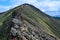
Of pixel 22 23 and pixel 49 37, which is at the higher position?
pixel 22 23

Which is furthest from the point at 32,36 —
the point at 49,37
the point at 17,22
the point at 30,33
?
the point at 49,37

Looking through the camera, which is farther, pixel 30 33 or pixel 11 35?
pixel 30 33

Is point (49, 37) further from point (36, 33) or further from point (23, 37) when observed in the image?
point (23, 37)

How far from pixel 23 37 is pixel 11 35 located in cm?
627

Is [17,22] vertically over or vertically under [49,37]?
over

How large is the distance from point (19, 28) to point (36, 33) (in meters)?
13.4

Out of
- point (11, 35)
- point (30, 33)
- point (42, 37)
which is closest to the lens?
point (11, 35)

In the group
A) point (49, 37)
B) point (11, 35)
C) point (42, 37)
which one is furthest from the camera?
point (49, 37)

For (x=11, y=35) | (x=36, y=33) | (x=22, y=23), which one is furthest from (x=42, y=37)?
(x=11, y=35)

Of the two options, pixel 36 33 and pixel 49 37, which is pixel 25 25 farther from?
pixel 49 37

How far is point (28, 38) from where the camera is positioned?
136 m

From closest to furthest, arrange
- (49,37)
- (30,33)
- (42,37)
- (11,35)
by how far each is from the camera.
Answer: (11,35) → (30,33) → (42,37) → (49,37)

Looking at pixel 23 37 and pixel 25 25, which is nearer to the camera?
pixel 23 37

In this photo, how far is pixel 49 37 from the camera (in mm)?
167750
